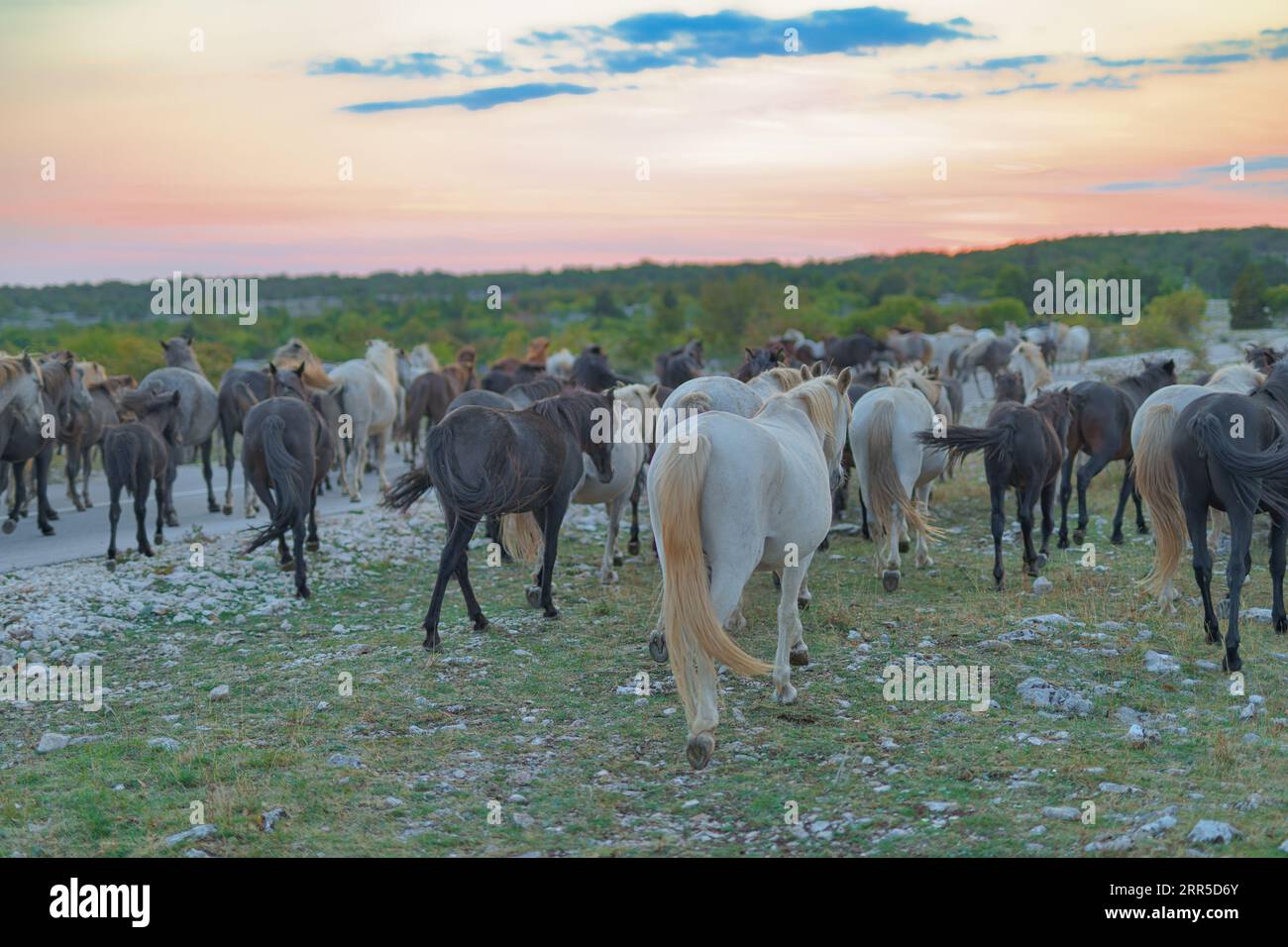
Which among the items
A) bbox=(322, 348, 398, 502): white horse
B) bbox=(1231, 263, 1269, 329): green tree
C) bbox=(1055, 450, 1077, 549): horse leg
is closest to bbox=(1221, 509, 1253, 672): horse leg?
bbox=(1055, 450, 1077, 549): horse leg

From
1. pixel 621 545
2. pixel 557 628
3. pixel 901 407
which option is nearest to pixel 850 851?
pixel 557 628

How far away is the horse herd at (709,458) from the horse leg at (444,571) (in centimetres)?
2

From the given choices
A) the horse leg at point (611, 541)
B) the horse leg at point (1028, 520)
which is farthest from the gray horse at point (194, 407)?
the horse leg at point (1028, 520)

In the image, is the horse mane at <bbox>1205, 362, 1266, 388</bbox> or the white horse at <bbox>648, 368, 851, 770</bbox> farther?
the horse mane at <bbox>1205, 362, 1266, 388</bbox>

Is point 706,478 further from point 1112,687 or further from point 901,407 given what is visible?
point 901,407

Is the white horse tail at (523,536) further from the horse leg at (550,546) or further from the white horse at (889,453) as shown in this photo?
the white horse at (889,453)

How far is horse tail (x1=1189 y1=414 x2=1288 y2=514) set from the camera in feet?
24.2

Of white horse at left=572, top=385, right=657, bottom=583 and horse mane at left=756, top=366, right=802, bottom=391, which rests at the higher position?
horse mane at left=756, top=366, right=802, bottom=391

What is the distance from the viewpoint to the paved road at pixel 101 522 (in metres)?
11.6

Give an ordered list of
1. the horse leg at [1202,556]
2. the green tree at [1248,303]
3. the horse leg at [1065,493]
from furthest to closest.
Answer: the green tree at [1248,303]
the horse leg at [1065,493]
the horse leg at [1202,556]

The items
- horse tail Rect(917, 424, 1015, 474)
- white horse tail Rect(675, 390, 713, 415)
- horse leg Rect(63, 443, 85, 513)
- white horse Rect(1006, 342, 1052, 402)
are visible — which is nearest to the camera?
white horse tail Rect(675, 390, 713, 415)

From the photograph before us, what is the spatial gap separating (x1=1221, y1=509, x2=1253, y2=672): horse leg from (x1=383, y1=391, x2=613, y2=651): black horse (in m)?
4.92

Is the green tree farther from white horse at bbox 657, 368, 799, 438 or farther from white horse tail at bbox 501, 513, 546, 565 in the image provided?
white horse tail at bbox 501, 513, 546, 565

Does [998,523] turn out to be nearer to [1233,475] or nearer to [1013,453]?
[1013,453]
